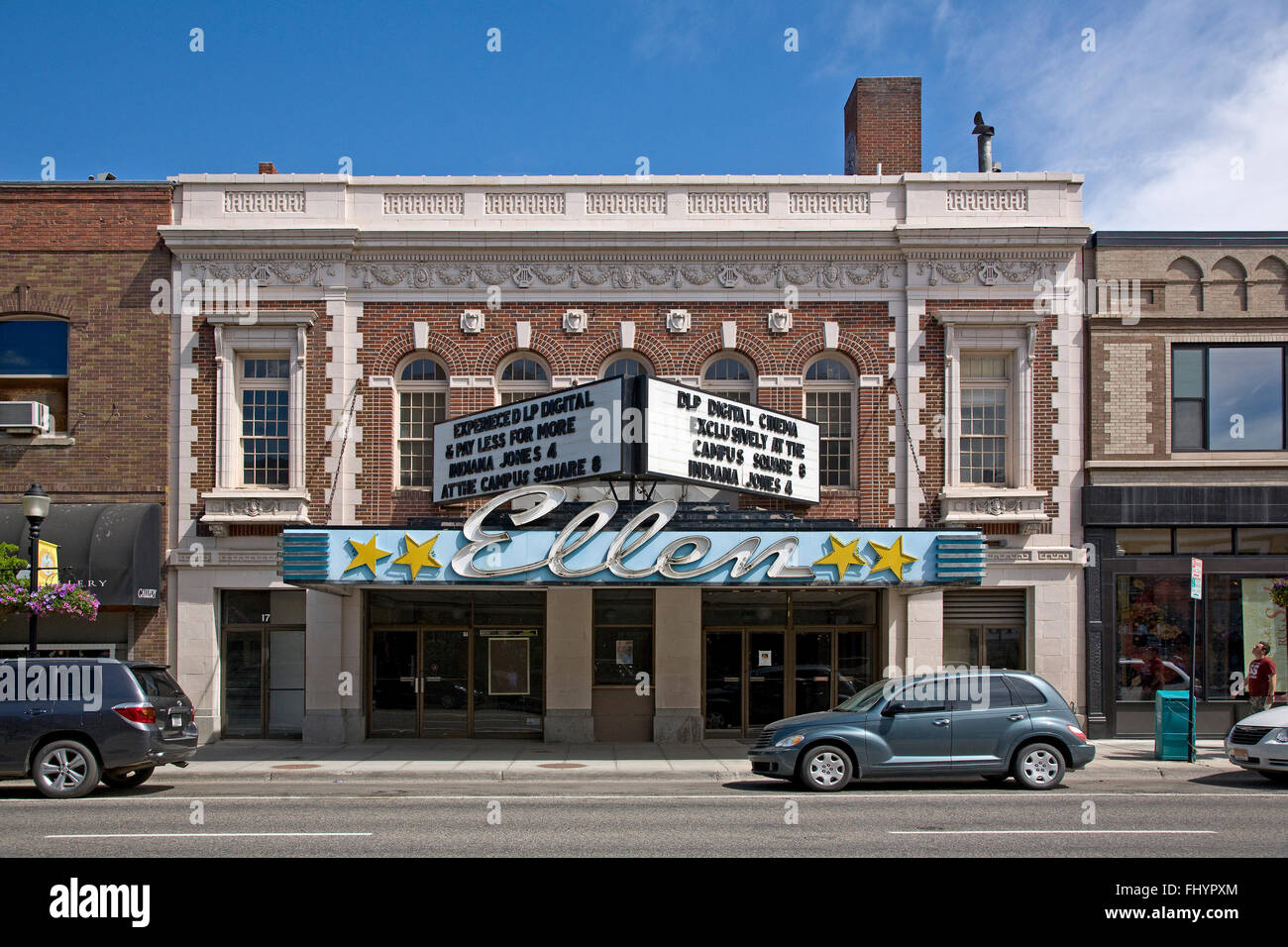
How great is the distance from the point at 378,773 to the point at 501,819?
5415 mm

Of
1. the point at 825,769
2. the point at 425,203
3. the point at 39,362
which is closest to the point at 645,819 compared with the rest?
the point at 825,769

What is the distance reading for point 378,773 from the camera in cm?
1662

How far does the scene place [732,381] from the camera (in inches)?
838

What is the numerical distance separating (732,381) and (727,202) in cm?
351

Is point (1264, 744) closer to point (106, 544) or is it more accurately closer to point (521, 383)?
point (521, 383)

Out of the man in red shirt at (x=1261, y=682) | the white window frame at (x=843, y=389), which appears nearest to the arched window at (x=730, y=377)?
the white window frame at (x=843, y=389)

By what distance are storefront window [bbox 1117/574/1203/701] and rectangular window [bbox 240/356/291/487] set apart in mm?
16028

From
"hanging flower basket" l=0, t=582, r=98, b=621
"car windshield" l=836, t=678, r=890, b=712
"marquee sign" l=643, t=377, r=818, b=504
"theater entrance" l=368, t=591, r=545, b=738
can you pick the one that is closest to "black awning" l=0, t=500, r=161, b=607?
"hanging flower basket" l=0, t=582, r=98, b=621

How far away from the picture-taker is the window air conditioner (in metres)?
20.5

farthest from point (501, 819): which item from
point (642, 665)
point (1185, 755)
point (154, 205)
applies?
point (154, 205)

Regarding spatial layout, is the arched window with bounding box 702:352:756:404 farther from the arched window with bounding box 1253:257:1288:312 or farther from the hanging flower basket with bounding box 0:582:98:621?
the hanging flower basket with bounding box 0:582:98:621

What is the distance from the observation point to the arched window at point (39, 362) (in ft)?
69.6
